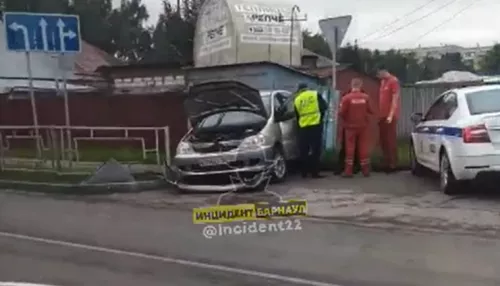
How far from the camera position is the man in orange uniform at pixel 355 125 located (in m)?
15.2

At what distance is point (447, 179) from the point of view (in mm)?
12555

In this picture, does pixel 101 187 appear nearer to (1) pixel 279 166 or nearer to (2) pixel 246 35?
(1) pixel 279 166

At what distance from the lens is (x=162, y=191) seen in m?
15.1

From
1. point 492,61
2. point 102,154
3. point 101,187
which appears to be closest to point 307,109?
point 101,187

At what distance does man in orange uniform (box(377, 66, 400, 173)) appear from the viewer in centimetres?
1571

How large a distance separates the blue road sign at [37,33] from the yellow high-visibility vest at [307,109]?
5.39 m

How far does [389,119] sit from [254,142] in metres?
2.77

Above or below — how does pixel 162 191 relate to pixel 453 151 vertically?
below

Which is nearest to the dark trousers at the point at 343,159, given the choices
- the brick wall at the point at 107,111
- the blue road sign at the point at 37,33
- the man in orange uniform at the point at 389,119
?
the man in orange uniform at the point at 389,119

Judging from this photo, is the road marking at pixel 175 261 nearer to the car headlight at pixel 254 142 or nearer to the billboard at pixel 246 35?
the car headlight at pixel 254 142

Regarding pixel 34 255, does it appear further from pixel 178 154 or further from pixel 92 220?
pixel 178 154

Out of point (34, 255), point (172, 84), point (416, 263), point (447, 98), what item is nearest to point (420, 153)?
point (447, 98)

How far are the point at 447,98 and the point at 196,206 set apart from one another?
4199 millimetres

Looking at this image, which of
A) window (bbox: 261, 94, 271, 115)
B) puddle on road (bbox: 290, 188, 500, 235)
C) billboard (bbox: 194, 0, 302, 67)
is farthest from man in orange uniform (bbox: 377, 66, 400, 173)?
billboard (bbox: 194, 0, 302, 67)
